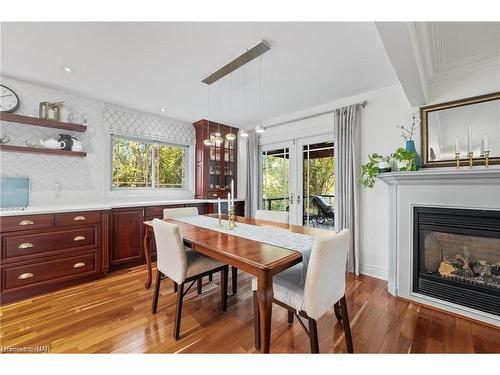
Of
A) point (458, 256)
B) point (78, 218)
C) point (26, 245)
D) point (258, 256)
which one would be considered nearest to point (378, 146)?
point (458, 256)

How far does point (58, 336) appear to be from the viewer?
169 cm

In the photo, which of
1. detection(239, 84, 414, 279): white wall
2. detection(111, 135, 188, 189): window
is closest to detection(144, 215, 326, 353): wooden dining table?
detection(239, 84, 414, 279): white wall

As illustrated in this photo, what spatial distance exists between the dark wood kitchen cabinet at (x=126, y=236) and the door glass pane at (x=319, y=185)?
2.67 metres

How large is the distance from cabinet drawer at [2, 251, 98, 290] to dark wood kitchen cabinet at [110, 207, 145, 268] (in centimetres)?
Result: 31

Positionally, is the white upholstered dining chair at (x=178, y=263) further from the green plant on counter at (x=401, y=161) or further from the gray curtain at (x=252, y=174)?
the gray curtain at (x=252, y=174)

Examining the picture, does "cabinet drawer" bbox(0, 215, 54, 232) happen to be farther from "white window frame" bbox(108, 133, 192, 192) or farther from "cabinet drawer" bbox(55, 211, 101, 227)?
"white window frame" bbox(108, 133, 192, 192)

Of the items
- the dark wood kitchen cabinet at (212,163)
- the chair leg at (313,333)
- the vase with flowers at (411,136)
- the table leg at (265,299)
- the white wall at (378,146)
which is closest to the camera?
the table leg at (265,299)

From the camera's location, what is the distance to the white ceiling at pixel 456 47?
5.51 ft

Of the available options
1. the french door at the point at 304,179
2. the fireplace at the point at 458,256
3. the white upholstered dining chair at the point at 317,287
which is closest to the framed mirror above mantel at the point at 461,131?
the fireplace at the point at 458,256

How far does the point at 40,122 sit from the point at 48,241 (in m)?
1.49

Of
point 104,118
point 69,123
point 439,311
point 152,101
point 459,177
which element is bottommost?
point 439,311
